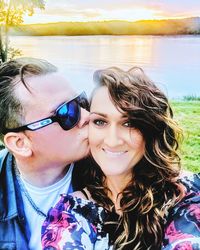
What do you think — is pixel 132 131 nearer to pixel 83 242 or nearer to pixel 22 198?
pixel 83 242

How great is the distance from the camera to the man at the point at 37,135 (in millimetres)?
1217

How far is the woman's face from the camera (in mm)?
1087

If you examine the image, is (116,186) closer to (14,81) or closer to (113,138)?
(113,138)

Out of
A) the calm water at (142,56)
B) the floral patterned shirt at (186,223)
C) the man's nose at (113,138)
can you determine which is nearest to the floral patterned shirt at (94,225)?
the floral patterned shirt at (186,223)

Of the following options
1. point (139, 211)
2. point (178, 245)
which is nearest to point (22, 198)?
point (139, 211)

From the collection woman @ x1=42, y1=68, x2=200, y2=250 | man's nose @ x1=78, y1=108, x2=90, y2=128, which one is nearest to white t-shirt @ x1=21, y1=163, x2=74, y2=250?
woman @ x1=42, y1=68, x2=200, y2=250

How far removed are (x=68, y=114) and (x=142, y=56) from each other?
34 centimetres

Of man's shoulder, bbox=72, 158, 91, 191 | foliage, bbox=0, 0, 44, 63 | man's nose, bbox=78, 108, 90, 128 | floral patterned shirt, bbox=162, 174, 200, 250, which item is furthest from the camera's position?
foliage, bbox=0, 0, 44, 63

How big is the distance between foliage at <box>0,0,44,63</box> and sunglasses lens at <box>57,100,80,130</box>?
17.1 inches

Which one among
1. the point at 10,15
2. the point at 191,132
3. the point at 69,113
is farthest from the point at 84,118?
Answer: the point at 10,15

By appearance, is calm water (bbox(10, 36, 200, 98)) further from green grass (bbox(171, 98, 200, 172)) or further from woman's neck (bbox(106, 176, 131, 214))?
woman's neck (bbox(106, 176, 131, 214))

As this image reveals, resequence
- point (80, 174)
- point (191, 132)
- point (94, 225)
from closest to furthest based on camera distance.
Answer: point (94, 225)
point (80, 174)
point (191, 132)

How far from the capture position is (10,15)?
4.93 ft

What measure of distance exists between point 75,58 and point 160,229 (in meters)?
0.65
